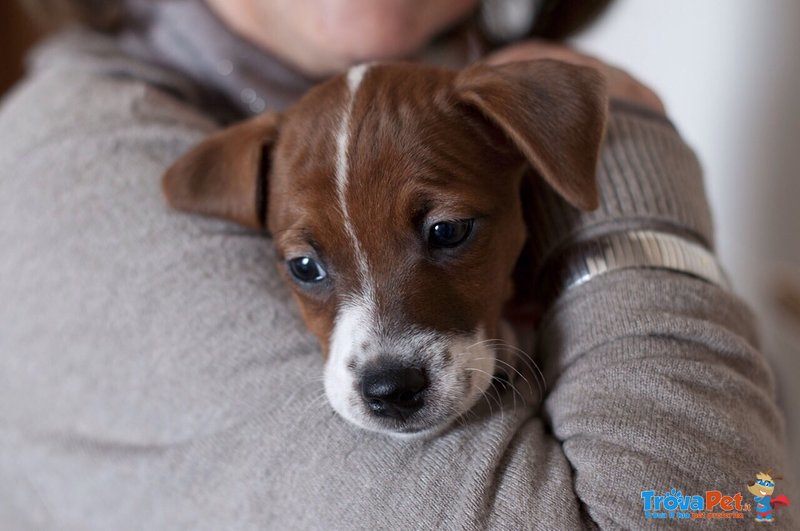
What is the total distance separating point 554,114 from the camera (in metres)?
1.35

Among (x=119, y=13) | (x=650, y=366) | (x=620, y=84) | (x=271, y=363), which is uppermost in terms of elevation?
(x=620, y=84)

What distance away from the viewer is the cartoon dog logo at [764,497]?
105 centimetres

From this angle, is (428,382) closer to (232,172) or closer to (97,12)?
(232,172)

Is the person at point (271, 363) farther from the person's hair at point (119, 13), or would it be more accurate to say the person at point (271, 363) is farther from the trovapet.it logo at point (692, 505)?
the person's hair at point (119, 13)

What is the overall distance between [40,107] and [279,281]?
0.75 metres

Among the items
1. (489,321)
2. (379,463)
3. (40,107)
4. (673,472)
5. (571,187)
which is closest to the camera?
(673,472)

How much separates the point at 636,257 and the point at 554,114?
307mm

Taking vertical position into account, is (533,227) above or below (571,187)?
below

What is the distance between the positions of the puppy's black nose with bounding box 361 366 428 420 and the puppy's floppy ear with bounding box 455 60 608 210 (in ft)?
1.39

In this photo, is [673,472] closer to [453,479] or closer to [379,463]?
[453,479]

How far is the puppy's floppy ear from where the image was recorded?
51.4 inches

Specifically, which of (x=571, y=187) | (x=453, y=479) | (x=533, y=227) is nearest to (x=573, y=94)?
(x=571, y=187)

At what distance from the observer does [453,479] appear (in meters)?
1.12

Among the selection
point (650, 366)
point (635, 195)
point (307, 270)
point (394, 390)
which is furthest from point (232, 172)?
point (650, 366)
